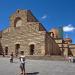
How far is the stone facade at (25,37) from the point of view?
59737 millimetres

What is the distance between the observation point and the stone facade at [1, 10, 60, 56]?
59737 millimetres

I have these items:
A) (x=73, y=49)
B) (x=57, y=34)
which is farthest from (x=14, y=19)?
(x=57, y=34)

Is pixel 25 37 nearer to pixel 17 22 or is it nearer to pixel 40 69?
pixel 17 22

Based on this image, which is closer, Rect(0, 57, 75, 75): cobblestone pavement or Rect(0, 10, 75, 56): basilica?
Rect(0, 57, 75, 75): cobblestone pavement

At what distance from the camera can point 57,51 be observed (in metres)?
74.7

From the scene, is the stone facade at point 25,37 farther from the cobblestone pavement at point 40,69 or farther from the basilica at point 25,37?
the cobblestone pavement at point 40,69

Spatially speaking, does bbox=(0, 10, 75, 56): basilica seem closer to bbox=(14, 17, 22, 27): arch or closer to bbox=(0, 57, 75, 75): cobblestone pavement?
bbox=(14, 17, 22, 27): arch

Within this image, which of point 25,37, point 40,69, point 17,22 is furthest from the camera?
point 17,22

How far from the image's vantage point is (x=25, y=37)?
61656mm

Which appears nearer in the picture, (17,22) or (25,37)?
(25,37)

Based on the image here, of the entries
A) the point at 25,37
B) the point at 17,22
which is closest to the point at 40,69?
the point at 25,37

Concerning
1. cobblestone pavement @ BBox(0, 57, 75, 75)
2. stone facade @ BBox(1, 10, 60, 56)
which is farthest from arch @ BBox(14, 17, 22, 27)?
cobblestone pavement @ BBox(0, 57, 75, 75)

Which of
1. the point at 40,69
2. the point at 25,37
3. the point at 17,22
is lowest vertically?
the point at 40,69

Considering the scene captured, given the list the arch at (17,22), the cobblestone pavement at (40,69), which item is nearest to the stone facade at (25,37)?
the arch at (17,22)
